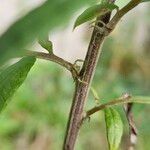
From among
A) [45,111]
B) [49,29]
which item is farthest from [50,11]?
[45,111]

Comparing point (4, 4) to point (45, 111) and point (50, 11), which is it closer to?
point (45, 111)

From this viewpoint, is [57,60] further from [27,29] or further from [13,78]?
[27,29]

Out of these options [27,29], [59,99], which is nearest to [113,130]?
[27,29]

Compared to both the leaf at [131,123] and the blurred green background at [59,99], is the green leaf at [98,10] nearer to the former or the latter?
the leaf at [131,123]

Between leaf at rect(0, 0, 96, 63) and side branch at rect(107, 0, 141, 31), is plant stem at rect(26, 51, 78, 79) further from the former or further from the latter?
leaf at rect(0, 0, 96, 63)

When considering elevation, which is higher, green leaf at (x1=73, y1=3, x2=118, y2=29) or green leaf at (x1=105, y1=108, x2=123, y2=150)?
green leaf at (x1=73, y1=3, x2=118, y2=29)

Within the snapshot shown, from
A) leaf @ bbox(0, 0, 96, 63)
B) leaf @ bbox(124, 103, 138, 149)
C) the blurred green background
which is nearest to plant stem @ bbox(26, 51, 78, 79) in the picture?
leaf @ bbox(124, 103, 138, 149)

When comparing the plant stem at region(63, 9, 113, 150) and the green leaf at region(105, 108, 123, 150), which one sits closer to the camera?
the plant stem at region(63, 9, 113, 150)
